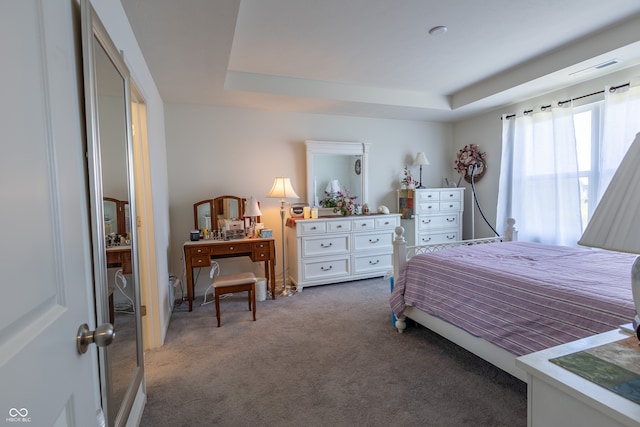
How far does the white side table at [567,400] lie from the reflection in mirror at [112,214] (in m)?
1.43

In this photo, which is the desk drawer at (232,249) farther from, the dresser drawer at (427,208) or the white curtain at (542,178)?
the white curtain at (542,178)

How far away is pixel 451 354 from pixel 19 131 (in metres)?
2.68

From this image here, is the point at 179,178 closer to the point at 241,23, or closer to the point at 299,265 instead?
the point at 299,265

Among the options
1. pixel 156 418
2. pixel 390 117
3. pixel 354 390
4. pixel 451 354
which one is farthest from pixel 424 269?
pixel 390 117

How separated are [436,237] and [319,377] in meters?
3.24

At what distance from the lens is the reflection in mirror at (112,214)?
1.06 metres

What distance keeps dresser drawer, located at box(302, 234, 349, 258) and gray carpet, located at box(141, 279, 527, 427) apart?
97 centimetres

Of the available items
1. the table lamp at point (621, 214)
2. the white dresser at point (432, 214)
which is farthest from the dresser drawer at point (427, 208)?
the table lamp at point (621, 214)

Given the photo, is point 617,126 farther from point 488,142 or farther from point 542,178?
point 488,142

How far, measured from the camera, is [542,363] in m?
0.97

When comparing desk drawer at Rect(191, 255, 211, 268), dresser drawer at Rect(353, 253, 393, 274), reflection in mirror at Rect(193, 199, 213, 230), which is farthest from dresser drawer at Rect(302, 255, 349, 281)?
reflection in mirror at Rect(193, 199, 213, 230)

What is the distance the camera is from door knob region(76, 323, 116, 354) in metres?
0.68

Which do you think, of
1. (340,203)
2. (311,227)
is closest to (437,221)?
(340,203)

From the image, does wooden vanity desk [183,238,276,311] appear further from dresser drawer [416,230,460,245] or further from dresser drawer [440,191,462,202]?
dresser drawer [440,191,462,202]
